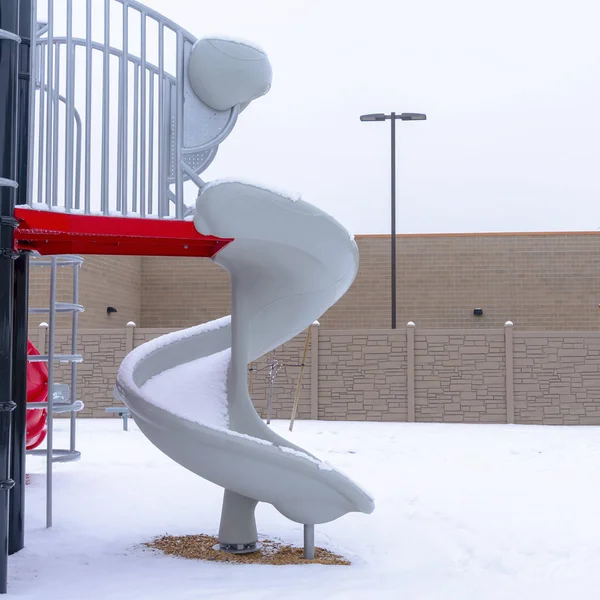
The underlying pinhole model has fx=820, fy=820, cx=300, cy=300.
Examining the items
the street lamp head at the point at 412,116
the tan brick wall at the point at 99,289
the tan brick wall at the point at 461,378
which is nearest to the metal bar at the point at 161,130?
the tan brick wall at the point at 461,378

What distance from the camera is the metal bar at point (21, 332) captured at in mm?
5203

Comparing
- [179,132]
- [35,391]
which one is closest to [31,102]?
[179,132]

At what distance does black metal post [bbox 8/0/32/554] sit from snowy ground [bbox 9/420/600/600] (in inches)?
9.6

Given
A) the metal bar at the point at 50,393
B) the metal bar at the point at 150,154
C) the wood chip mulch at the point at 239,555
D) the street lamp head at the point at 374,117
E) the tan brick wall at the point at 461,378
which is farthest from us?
the street lamp head at the point at 374,117

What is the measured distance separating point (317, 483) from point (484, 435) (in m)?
9.72

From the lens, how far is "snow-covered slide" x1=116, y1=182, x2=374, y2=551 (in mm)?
4785

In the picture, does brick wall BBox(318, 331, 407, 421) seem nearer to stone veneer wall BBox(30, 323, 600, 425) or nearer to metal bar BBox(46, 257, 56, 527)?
stone veneer wall BBox(30, 323, 600, 425)

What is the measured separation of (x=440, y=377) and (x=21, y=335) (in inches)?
486

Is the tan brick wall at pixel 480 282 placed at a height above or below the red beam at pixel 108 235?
above

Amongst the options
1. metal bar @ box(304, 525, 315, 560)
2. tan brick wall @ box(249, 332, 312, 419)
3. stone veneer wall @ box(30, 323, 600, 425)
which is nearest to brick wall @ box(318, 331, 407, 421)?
stone veneer wall @ box(30, 323, 600, 425)

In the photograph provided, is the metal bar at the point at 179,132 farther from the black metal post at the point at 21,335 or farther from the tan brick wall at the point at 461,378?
the tan brick wall at the point at 461,378

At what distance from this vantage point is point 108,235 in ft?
15.3

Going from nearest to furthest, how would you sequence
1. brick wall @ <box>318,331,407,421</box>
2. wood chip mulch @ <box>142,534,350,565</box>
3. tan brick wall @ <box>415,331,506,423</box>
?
wood chip mulch @ <box>142,534,350,565</box>
tan brick wall @ <box>415,331,506,423</box>
brick wall @ <box>318,331,407,421</box>

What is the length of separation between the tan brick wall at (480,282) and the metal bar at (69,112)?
17.5 metres
